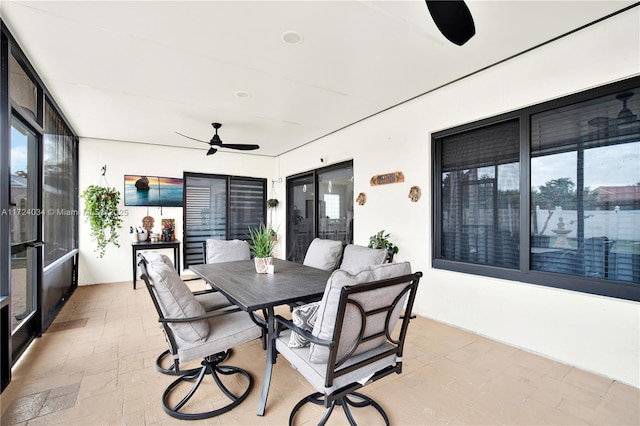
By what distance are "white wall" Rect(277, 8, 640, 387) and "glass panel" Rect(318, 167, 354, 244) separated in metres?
0.34

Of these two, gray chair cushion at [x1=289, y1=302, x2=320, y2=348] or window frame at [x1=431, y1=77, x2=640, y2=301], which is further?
window frame at [x1=431, y1=77, x2=640, y2=301]

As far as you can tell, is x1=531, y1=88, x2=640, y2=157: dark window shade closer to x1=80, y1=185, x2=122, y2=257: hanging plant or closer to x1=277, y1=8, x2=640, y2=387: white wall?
x1=277, y1=8, x2=640, y2=387: white wall

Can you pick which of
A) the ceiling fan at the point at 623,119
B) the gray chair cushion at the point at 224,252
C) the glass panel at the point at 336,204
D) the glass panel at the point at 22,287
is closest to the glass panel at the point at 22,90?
the glass panel at the point at 22,287

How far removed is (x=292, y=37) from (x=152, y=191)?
15.4 ft

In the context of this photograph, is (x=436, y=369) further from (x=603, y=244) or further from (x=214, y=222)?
(x=214, y=222)

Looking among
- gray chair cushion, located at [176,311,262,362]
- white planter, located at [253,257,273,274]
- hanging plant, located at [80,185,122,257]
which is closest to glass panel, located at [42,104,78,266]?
hanging plant, located at [80,185,122,257]

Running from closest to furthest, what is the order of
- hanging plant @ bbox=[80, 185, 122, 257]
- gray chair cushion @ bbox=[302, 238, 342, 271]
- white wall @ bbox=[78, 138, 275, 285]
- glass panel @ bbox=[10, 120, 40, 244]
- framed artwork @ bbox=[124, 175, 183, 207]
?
1. glass panel @ bbox=[10, 120, 40, 244]
2. gray chair cushion @ bbox=[302, 238, 342, 271]
3. hanging plant @ bbox=[80, 185, 122, 257]
4. white wall @ bbox=[78, 138, 275, 285]
5. framed artwork @ bbox=[124, 175, 183, 207]

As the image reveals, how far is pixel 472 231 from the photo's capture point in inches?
130

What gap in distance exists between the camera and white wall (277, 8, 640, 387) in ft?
7.43

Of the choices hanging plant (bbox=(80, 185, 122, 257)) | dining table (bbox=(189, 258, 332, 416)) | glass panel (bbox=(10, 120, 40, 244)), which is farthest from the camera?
hanging plant (bbox=(80, 185, 122, 257))

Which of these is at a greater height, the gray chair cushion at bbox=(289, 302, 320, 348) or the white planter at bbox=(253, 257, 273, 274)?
the white planter at bbox=(253, 257, 273, 274)

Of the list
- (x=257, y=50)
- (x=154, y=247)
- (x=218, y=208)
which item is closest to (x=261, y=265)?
(x=257, y=50)

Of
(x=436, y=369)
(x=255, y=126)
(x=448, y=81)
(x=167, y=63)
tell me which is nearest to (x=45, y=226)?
(x=167, y=63)

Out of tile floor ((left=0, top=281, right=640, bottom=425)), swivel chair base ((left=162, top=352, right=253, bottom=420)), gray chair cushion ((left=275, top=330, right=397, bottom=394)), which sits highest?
gray chair cushion ((left=275, top=330, right=397, bottom=394))
